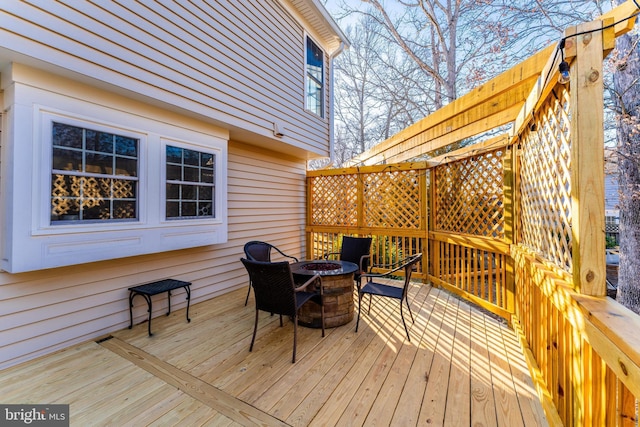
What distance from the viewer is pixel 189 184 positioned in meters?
3.77

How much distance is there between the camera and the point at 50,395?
2.02m

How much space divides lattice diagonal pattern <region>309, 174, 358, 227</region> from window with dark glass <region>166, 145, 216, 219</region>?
2.75 m

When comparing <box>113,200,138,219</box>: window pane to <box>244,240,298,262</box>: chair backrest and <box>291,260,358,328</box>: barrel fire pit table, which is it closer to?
<box>244,240,298,262</box>: chair backrest

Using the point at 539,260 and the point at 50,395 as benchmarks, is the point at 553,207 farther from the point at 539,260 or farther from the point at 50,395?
the point at 50,395

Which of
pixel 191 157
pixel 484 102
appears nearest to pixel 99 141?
pixel 191 157

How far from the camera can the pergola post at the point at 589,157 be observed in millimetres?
1337

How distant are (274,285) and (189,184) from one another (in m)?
2.18

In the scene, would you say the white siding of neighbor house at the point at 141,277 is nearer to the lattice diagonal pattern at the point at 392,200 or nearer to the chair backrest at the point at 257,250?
the chair backrest at the point at 257,250

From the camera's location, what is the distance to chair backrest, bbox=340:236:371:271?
438 cm

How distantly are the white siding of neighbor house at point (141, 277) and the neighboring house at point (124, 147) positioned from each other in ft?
0.05

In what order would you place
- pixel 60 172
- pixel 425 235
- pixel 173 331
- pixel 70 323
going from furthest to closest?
pixel 425 235 → pixel 173 331 → pixel 70 323 → pixel 60 172

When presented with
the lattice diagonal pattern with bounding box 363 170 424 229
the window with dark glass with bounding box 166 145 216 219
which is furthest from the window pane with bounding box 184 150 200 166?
the lattice diagonal pattern with bounding box 363 170 424 229

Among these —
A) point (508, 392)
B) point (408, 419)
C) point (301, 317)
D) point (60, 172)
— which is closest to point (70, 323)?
point (60, 172)

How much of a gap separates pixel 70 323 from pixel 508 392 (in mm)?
4134
